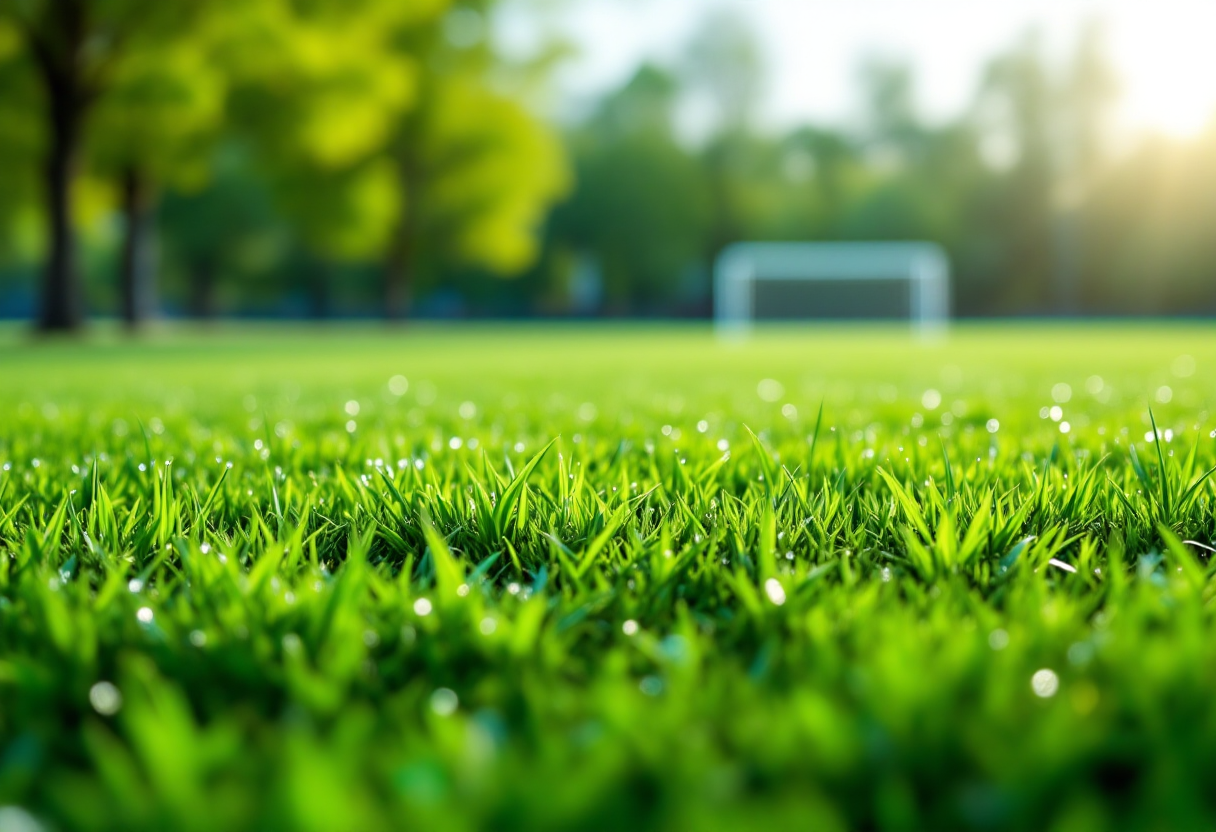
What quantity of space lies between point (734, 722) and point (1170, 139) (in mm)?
48861

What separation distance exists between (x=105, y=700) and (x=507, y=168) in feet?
108

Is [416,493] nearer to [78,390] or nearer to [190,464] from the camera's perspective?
[190,464]

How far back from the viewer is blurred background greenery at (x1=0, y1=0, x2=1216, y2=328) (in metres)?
20.1

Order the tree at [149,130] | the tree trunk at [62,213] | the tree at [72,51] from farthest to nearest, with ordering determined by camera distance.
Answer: the tree trunk at [62,213]
the tree at [149,130]
the tree at [72,51]

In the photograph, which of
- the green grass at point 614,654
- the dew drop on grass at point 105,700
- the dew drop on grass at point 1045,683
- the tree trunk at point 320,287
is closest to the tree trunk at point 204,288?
the tree trunk at point 320,287

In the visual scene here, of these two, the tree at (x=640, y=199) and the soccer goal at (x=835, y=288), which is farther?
the tree at (x=640, y=199)

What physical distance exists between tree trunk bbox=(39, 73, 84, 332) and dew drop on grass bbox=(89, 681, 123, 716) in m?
21.0

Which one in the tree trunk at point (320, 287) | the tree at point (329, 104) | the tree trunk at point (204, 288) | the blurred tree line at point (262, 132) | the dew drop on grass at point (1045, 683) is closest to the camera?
the dew drop on grass at point (1045, 683)

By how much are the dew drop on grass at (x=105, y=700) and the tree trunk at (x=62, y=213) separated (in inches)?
826

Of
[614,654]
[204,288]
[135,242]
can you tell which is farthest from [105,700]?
[204,288]

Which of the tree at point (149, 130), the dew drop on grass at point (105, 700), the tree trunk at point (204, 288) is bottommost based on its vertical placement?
the dew drop on grass at point (105, 700)

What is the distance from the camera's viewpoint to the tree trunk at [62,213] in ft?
61.7

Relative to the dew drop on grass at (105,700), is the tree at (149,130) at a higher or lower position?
higher

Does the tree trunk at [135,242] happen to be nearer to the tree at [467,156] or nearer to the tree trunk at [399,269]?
the tree trunk at [399,269]
